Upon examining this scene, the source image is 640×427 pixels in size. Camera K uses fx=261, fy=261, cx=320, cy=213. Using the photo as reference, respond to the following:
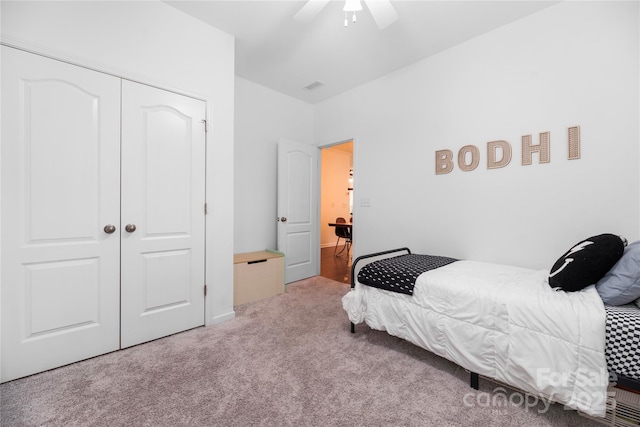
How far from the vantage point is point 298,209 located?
12.9ft

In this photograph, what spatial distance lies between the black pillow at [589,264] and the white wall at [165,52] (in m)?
2.58

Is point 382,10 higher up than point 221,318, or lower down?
higher up

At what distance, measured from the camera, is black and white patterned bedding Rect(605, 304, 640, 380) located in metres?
1.16

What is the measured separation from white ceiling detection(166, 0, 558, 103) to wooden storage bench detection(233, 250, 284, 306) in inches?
92.9

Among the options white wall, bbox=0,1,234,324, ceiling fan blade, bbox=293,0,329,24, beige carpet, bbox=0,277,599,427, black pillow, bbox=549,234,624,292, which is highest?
ceiling fan blade, bbox=293,0,329,24

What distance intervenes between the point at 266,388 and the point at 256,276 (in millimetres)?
1643

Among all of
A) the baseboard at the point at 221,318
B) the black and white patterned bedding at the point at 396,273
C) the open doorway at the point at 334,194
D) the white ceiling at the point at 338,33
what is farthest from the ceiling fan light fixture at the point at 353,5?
the open doorway at the point at 334,194

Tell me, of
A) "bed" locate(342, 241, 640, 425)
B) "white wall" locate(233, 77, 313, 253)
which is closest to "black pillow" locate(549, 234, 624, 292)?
"bed" locate(342, 241, 640, 425)

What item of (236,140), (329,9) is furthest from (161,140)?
(329,9)

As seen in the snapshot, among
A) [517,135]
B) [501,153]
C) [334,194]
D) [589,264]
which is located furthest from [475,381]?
[334,194]

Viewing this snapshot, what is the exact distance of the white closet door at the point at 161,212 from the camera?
6.76ft

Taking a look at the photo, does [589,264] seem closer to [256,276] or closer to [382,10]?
[382,10]

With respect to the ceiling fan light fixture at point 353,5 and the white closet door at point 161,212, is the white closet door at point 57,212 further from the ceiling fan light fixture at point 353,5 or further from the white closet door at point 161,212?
the ceiling fan light fixture at point 353,5

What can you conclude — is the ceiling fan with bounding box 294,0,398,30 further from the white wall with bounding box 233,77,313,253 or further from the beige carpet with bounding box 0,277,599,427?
the beige carpet with bounding box 0,277,599,427
